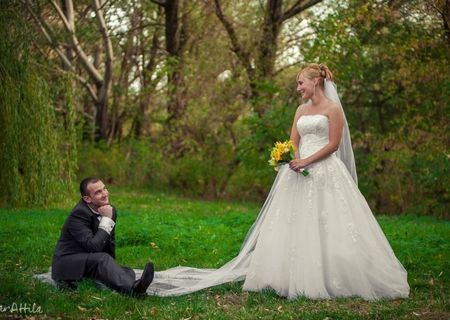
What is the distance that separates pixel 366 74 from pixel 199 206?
18.3 ft

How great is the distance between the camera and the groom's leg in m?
6.18

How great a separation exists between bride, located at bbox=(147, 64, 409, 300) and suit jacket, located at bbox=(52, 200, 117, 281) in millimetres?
665

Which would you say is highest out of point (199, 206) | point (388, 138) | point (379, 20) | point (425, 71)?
point (379, 20)

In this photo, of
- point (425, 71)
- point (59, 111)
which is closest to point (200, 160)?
point (59, 111)

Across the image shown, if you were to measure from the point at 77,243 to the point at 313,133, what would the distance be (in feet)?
8.21

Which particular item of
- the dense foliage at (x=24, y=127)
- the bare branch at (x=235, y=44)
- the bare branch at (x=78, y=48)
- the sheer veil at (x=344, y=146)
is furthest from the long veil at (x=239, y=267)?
the bare branch at (x=78, y=48)

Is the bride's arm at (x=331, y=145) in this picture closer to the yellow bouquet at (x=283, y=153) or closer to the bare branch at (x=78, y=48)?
the yellow bouquet at (x=283, y=153)

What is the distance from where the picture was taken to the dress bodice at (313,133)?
6.80 m

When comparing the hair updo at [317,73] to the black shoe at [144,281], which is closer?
the black shoe at [144,281]

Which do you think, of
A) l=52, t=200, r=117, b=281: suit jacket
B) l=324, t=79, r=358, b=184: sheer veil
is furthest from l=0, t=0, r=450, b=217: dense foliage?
l=324, t=79, r=358, b=184: sheer veil

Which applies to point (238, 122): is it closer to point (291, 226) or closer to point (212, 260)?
point (212, 260)

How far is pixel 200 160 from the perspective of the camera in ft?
65.0

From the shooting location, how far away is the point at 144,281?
600 cm

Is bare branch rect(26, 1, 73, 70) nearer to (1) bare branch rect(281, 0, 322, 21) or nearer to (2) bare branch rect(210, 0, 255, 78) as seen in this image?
(2) bare branch rect(210, 0, 255, 78)
